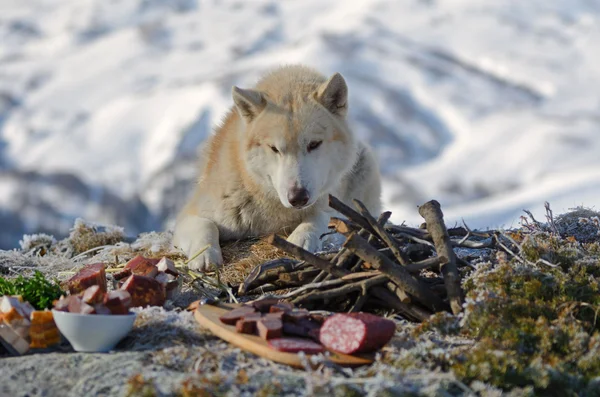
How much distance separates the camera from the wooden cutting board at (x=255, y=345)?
10.4 feet

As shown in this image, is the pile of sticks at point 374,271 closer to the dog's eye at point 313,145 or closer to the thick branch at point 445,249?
the thick branch at point 445,249

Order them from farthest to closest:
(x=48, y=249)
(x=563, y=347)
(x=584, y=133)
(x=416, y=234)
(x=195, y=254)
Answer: (x=584, y=133) < (x=48, y=249) < (x=195, y=254) < (x=416, y=234) < (x=563, y=347)

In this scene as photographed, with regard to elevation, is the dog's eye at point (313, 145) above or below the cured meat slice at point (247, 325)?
above

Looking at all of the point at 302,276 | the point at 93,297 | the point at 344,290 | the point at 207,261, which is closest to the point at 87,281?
the point at 93,297

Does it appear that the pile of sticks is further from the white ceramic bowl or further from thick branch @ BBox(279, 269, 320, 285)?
the white ceramic bowl

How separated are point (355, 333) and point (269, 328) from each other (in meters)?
0.38

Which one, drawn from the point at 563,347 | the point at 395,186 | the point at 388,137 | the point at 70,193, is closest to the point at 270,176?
the point at 563,347

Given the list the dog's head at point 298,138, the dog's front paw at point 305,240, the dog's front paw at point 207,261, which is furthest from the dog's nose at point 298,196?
the dog's front paw at point 207,261

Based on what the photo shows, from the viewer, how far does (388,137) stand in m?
85.9

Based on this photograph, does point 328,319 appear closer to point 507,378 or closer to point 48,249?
point 507,378

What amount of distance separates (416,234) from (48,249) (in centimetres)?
402

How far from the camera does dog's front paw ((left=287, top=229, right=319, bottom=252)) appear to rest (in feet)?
17.6

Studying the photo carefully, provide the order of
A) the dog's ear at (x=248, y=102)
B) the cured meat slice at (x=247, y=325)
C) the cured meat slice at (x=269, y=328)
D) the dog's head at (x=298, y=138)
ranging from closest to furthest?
the cured meat slice at (x=269, y=328) < the cured meat slice at (x=247, y=325) < the dog's head at (x=298, y=138) < the dog's ear at (x=248, y=102)

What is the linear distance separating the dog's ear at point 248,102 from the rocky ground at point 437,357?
1994mm
